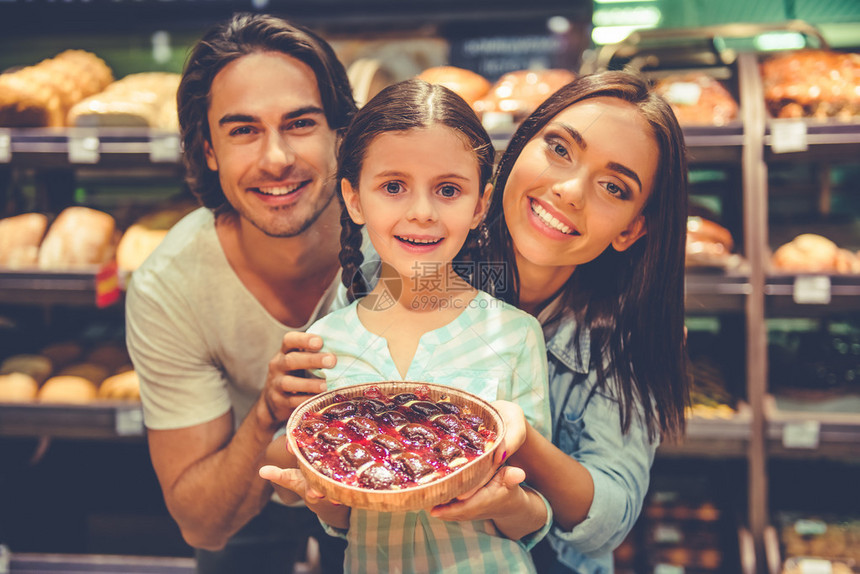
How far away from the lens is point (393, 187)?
961mm

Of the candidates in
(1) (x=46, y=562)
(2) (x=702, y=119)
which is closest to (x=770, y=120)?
(2) (x=702, y=119)

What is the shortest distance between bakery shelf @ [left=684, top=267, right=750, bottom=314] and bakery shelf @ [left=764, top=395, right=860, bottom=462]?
16.1 inches

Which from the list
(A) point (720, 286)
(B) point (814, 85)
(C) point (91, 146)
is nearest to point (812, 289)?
(A) point (720, 286)

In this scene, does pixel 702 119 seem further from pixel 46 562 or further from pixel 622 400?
pixel 46 562

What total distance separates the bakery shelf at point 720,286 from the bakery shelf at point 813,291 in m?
0.09

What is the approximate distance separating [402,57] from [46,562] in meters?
2.57

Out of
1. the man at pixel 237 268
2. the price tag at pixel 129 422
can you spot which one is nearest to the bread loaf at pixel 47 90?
the price tag at pixel 129 422

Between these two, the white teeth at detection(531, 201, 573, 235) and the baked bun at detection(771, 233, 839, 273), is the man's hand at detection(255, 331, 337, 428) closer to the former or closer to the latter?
the white teeth at detection(531, 201, 573, 235)

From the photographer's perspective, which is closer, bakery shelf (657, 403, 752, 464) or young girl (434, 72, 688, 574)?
young girl (434, 72, 688, 574)

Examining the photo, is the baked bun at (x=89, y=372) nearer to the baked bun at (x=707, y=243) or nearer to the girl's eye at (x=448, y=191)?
the girl's eye at (x=448, y=191)

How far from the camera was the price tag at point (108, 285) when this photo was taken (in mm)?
1998

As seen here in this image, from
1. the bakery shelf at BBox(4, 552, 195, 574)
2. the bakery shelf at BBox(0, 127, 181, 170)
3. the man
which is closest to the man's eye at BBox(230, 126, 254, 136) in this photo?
the man

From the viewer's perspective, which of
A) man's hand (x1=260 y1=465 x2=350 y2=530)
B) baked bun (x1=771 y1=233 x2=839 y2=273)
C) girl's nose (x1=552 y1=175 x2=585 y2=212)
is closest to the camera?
man's hand (x1=260 y1=465 x2=350 y2=530)

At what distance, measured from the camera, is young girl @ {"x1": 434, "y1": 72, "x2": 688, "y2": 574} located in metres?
1.02
